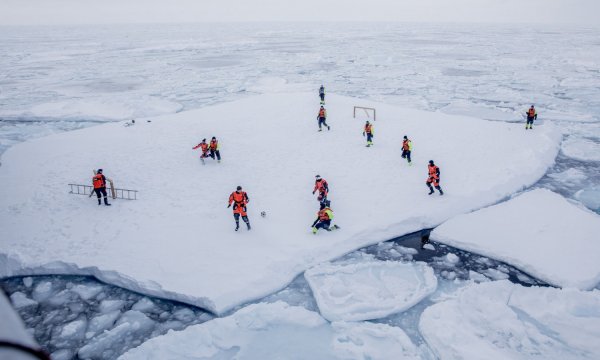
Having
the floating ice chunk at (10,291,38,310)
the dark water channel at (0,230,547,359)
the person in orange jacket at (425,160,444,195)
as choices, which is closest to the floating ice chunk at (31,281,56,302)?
the dark water channel at (0,230,547,359)

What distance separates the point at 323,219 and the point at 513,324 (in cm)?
444

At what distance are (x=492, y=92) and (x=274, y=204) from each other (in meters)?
23.8

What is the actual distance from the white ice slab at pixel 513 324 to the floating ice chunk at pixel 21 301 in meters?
7.68

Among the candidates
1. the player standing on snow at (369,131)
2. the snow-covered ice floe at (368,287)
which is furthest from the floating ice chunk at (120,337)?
the player standing on snow at (369,131)

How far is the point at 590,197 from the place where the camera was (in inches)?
464

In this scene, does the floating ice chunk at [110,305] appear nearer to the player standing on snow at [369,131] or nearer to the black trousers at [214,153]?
the black trousers at [214,153]

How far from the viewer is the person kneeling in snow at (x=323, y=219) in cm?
931

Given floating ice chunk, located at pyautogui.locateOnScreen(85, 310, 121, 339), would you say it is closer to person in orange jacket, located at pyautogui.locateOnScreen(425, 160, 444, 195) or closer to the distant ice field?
person in orange jacket, located at pyautogui.locateOnScreen(425, 160, 444, 195)

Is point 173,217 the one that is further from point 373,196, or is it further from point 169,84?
point 169,84

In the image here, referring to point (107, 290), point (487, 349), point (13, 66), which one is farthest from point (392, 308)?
point (13, 66)

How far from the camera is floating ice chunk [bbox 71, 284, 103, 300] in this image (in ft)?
25.9

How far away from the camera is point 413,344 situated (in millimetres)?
6562

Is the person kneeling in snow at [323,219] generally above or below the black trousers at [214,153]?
below

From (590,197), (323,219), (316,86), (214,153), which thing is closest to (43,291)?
(323,219)
